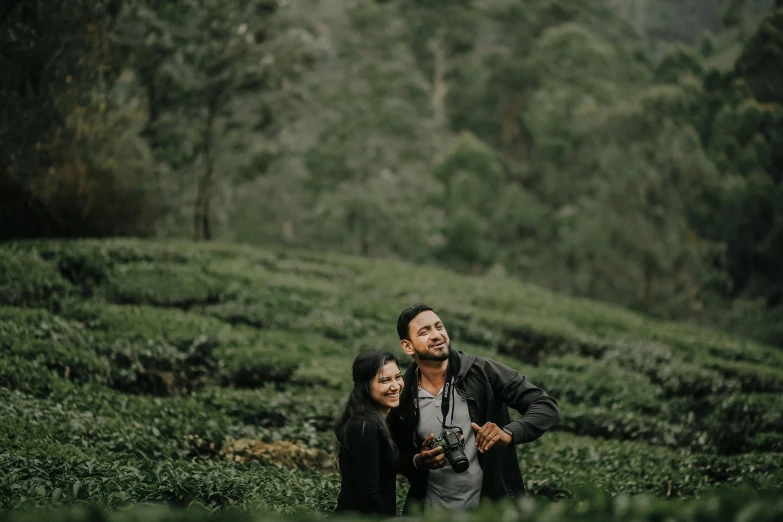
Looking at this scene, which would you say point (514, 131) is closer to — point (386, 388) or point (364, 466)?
point (386, 388)

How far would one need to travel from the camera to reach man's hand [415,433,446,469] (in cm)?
376

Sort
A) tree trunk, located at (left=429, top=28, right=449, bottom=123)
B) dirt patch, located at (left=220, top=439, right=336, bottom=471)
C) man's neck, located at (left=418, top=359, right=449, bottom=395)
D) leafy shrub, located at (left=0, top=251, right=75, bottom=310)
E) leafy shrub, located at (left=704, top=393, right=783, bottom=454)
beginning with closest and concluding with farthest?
1. man's neck, located at (left=418, top=359, right=449, bottom=395)
2. dirt patch, located at (left=220, top=439, right=336, bottom=471)
3. leafy shrub, located at (left=704, top=393, right=783, bottom=454)
4. leafy shrub, located at (left=0, top=251, right=75, bottom=310)
5. tree trunk, located at (left=429, top=28, right=449, bottom=123)

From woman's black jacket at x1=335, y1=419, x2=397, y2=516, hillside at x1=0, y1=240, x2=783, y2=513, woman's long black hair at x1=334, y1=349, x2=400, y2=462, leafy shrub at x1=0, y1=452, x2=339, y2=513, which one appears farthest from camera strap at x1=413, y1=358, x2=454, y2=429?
leafy shrub at x1=0, y1=452, x2=339, y2=513

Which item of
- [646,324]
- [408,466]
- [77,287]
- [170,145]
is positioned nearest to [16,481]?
[408,466]

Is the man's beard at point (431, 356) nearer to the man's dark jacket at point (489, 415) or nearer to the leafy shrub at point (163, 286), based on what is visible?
the man's dark jacket at point (489, 415)

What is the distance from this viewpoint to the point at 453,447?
12.3 ft

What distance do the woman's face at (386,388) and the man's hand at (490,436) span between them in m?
0.41

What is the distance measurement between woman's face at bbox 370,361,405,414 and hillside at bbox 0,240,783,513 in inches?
41.0

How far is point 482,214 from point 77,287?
70.5 feet

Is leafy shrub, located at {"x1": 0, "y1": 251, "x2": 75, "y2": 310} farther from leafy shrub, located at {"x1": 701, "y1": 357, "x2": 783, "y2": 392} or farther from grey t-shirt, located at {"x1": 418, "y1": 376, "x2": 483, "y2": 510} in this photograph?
leafy shrub, located at {"x1": 701, "y1": 357, "x2": 783, "y2": 392}

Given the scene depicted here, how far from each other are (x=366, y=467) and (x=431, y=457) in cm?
32

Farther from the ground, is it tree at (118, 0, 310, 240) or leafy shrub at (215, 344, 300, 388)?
tree at (118, 0, 310, 240)

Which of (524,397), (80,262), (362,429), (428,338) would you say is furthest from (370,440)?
(80,262)

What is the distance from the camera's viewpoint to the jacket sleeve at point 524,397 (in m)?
3.97
